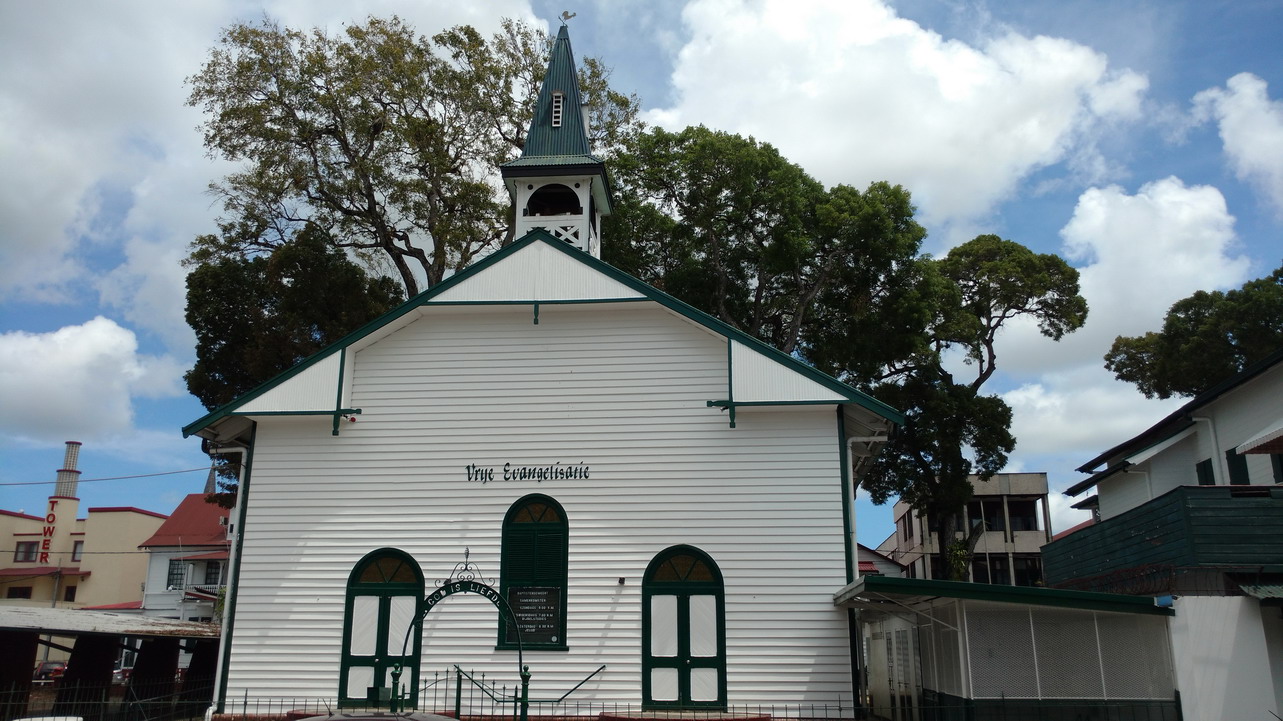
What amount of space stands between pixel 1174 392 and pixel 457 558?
3358 centimetres

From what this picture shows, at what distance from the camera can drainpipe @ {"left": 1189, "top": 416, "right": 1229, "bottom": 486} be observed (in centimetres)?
2131

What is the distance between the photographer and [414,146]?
31281mm

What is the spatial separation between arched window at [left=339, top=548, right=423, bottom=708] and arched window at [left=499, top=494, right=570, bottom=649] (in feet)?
5.37

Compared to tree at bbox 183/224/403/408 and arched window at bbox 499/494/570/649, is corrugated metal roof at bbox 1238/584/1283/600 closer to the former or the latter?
arched window at bbox 499/494/570/649

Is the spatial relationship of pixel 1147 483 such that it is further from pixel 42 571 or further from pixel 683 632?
pixel 42 571

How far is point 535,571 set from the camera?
57.2 ft

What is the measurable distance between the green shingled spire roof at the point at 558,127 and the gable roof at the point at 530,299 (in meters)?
3.95

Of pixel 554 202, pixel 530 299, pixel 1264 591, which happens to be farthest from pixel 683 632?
pixel 554 202

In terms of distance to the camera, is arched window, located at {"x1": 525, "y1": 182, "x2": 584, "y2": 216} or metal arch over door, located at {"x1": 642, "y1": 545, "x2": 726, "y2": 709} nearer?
metal arch over door, located at {"x1": 642, "y1": 545, "x2": 726, "y2": 709}

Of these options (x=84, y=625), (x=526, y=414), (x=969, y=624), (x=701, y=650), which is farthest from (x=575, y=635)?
(x=84, y=625)

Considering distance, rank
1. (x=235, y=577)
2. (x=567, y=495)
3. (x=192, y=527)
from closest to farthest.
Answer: (x=567, y=495) → (x=235, y=577) → (x=192, y=527)

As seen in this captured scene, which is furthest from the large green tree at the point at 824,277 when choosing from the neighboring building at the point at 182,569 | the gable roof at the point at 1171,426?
the neighboring building at the point at 182,569

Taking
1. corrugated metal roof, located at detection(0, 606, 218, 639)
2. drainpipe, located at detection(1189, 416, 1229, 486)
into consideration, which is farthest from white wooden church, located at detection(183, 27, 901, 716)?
drainpipe, located at detection(1189, 416, 1229, 486)

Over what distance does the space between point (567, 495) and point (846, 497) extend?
16.6 feet
